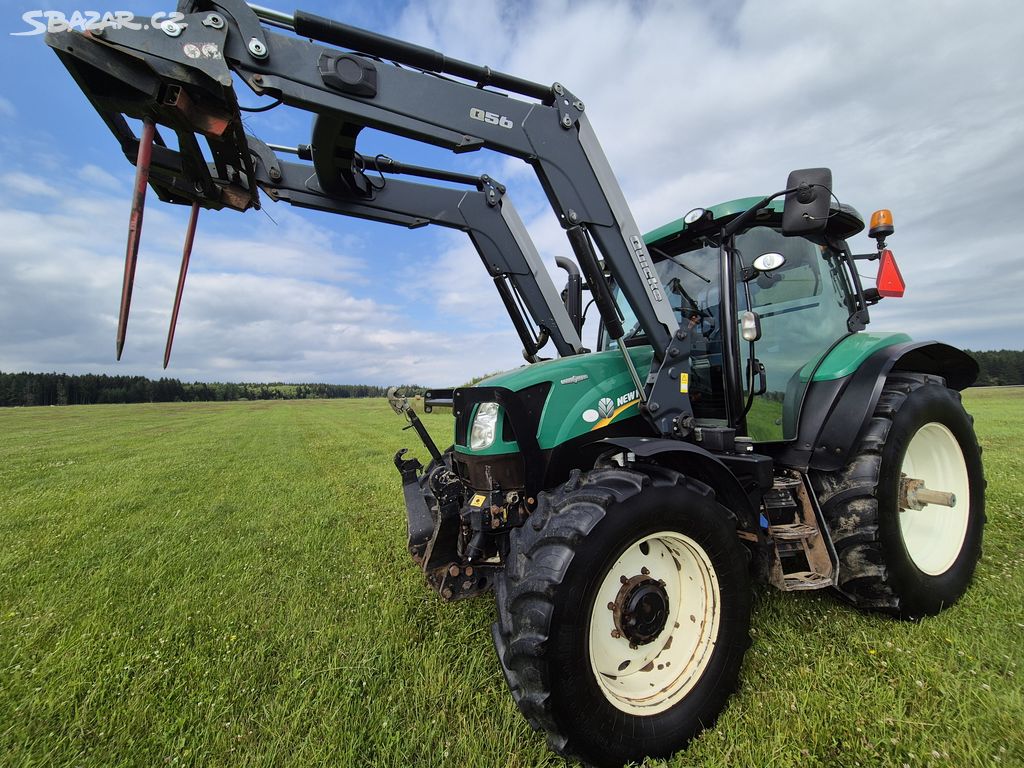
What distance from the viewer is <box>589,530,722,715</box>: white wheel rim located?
2.12 meters

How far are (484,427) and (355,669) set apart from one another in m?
1.44

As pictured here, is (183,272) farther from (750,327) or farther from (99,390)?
(99,390)

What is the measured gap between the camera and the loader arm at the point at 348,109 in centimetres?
192

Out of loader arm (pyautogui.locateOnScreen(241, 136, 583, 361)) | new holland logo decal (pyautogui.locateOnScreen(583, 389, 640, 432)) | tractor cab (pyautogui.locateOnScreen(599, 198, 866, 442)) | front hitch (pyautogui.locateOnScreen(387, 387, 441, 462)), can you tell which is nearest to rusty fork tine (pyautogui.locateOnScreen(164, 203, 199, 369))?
loader arm (pyautogui.locateOnScreen(241, 136, 583, 361))

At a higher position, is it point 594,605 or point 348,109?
point 348,109

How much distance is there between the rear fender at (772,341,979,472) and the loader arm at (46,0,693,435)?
887 millimetres

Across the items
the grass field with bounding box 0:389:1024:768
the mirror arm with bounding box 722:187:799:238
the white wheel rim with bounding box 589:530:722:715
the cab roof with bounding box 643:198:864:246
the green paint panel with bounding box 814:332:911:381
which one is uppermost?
the cab roof with bounding box 643:198:864:246

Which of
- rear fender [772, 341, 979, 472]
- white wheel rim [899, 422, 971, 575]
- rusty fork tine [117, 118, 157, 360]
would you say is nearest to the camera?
rusty fork tine [117, 118, 157, 360]

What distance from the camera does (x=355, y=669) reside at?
2529 millimetres

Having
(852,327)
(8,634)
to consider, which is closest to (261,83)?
(8,634)

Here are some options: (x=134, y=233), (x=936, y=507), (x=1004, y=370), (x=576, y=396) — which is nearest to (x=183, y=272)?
(x=134, y=233)

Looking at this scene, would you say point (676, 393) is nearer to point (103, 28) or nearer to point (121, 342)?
point (121, 342)

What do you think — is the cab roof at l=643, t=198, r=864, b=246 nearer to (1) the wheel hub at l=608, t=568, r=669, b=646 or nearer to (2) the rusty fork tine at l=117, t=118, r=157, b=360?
(1) the wheel hub at l=608, t=568, r=669, b=646

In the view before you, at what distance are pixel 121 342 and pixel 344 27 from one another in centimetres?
165
